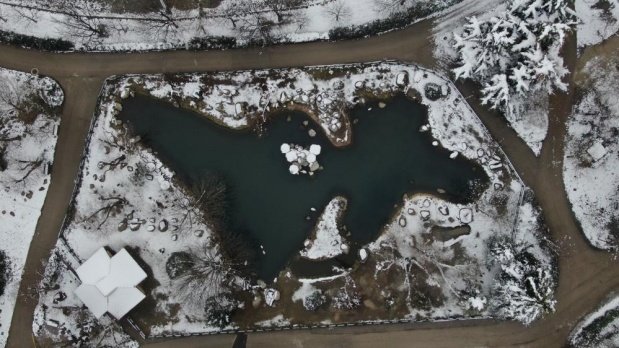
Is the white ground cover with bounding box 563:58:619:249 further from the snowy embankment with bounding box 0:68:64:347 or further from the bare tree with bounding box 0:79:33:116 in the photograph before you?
the bare tree with bounding box 0:79:33:116

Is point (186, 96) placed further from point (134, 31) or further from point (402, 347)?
point (402, 347)

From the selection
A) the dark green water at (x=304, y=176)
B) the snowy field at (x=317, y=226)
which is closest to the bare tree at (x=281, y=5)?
the snowy field at (x=317, y=226)

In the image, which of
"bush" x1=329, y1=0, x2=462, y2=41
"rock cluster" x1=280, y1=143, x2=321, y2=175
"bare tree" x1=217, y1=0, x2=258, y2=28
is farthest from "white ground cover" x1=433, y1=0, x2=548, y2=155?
"bare tree" x1=217, y1=0, x2=258, y2=28

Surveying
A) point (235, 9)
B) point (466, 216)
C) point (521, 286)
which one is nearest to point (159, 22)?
point (235, 9)

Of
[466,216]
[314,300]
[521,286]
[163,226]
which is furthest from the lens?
[163,226]

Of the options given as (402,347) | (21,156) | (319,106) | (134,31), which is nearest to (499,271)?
(402,347)

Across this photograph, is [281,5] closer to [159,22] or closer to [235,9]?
[235,9]
